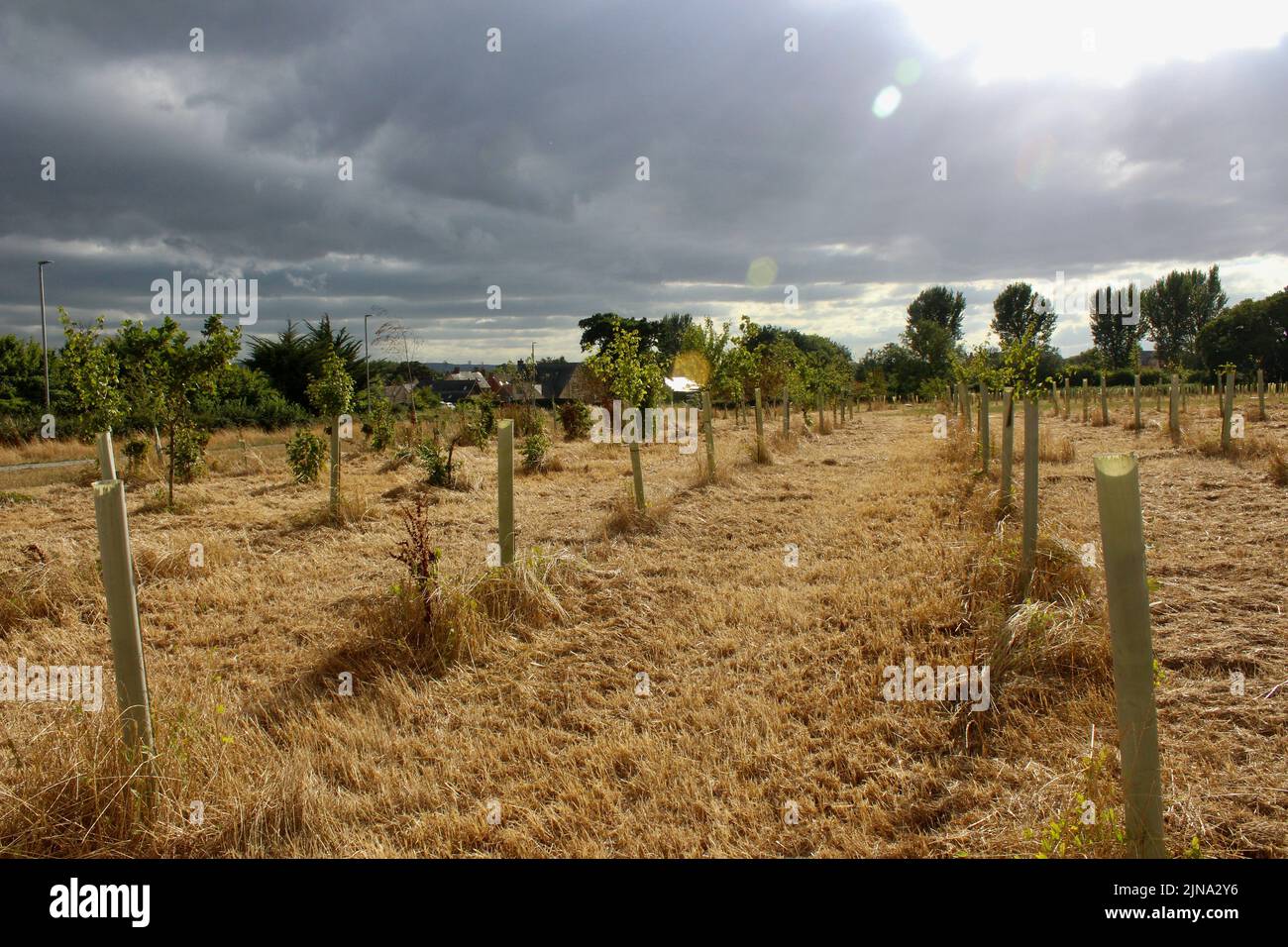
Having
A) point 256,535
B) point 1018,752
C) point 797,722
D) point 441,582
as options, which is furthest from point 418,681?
point 256,535

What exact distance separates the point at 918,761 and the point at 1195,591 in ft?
10.3

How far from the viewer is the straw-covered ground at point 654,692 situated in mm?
2752

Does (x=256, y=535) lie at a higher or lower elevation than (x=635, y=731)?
higher

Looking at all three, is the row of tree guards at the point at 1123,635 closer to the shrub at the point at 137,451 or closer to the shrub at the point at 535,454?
the shrub at the point at 535,454

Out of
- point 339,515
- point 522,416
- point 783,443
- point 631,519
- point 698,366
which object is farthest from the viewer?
point 698,366

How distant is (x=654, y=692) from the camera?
4199 millimetres

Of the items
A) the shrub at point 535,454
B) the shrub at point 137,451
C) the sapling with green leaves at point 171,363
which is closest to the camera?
the sapling with green leaves at point 171,363

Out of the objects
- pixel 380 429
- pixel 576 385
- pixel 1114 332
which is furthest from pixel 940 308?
pixel 380 429

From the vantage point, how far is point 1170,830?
2.51m

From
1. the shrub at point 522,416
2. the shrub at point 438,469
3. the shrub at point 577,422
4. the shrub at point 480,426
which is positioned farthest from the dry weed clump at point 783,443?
the shrub at point 438,469

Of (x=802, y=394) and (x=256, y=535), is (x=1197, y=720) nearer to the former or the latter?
(x=256, y=535)

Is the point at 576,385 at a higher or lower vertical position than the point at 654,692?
higher

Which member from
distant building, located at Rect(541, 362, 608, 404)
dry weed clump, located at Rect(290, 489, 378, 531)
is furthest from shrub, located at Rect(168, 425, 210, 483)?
distant building, located at Rect(541, 362, 608, 404)

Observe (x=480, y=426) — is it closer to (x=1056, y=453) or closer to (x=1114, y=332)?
(x=1056, y=453)
